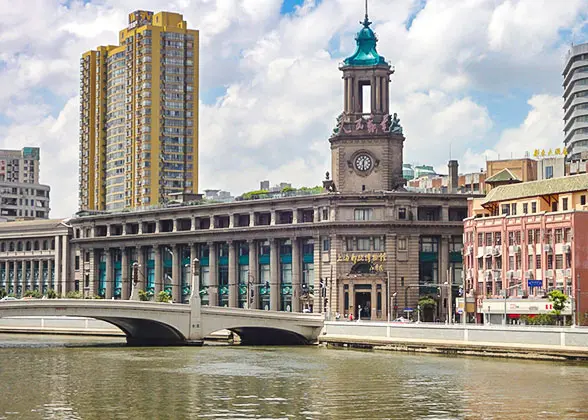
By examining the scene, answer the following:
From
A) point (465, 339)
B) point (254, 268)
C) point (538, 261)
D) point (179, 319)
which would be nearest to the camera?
point (465, 339)

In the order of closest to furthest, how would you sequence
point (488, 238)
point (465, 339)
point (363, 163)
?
point (465, 339) < point (488, 238) < point (363, 163)

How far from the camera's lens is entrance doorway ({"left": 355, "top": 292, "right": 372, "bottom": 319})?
584ft

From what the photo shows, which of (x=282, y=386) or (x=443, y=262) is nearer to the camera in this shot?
(x=282, y=386)

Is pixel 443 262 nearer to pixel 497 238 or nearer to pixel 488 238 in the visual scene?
pixel 488 238

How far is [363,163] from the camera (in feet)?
605

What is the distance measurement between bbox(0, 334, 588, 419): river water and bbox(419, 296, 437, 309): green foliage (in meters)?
49.6

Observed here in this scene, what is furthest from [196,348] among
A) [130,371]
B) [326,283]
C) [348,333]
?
[326,283]

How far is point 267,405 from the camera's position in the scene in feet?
270

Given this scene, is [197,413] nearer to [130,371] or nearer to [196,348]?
[130,371]

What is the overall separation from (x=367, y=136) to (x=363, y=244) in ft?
51.1

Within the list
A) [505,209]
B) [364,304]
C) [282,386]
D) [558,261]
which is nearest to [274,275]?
[364,304]

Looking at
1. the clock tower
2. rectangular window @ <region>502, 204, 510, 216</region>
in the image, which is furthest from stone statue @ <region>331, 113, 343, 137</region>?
rectangular window @ <region>502, 204, 510, 216</region>

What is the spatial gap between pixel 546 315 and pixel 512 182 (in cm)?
4062

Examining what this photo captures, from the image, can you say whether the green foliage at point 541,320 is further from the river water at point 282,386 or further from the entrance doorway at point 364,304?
the entrance doorway at point 364,304
